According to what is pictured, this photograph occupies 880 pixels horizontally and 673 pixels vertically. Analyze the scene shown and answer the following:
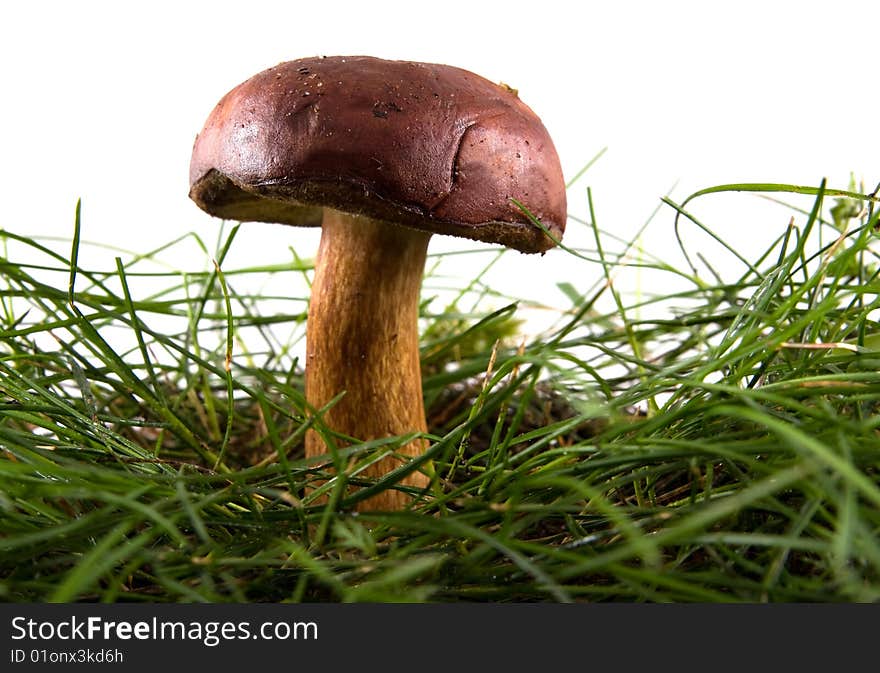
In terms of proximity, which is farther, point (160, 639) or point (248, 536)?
point (248, 536)

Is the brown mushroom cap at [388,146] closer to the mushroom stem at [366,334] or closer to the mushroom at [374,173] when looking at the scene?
the mushroom at [374,173]

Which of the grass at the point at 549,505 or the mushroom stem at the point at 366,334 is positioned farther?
the mushroom stem at the point at 366,334

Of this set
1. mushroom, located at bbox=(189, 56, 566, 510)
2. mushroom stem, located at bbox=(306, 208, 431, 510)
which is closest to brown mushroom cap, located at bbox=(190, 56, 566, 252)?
mushroom, located at bbox=(189, 56, 566, 510)

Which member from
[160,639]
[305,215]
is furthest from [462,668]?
[305,215]

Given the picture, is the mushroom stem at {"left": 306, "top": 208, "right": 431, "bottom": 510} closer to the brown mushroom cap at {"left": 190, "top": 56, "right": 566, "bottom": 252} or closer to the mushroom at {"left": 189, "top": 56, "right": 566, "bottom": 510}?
the mushroom at {"left": 189, "top": 56, "right": 566, "bottom": 510}

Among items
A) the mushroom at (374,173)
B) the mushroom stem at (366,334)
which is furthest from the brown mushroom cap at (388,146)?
the mushroom stem at (366,334)

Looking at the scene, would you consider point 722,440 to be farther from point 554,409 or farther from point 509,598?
point 554,409

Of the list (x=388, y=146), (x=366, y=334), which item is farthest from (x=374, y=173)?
(x=366, y=334)
